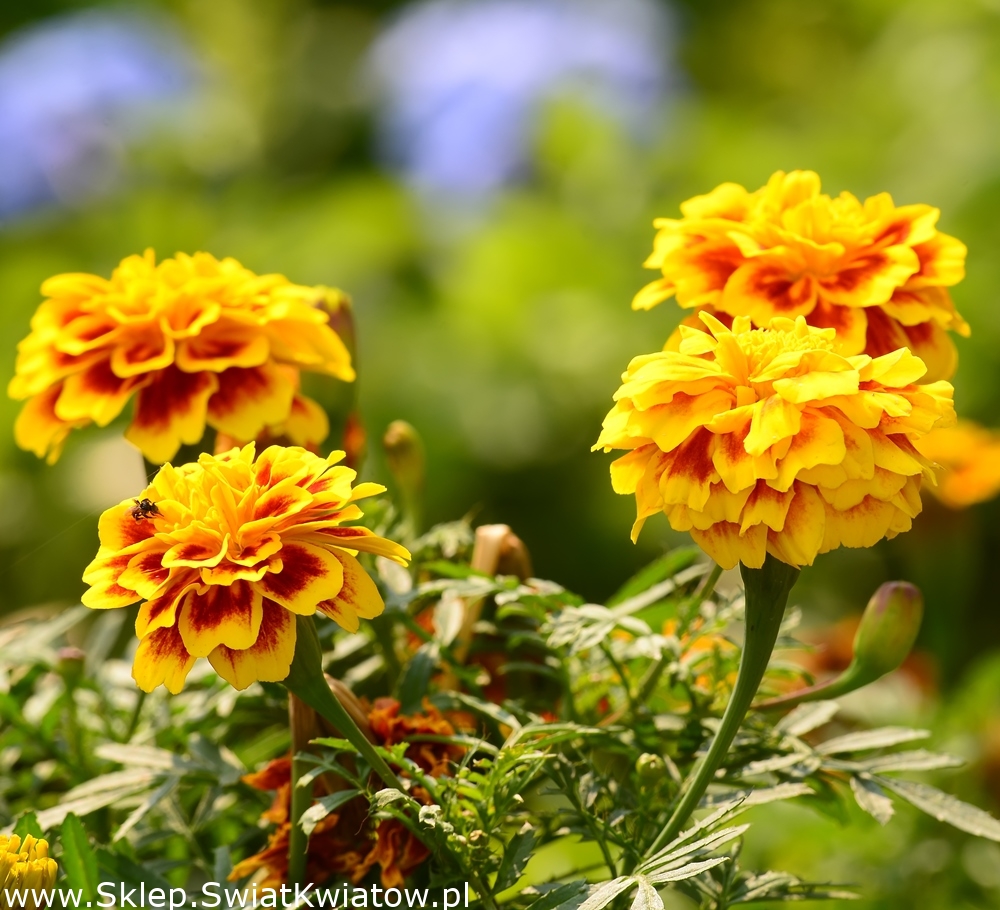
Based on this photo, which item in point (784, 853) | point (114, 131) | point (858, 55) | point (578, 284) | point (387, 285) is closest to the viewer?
point (784, 853)

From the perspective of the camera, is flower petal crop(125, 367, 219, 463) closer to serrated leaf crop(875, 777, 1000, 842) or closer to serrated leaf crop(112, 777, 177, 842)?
serrated leaf crop(112, 777, 177, 842)

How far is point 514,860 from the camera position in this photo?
430mm

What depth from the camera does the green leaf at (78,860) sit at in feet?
1.46

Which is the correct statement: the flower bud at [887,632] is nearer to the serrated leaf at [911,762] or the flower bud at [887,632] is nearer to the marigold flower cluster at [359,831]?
the serrated leaf at [911,762]

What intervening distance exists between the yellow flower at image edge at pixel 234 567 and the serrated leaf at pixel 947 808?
0.22 meters

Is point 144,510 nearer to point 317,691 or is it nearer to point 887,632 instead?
point 317,691

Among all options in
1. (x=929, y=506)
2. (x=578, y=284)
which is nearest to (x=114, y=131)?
(x=578, y=284)

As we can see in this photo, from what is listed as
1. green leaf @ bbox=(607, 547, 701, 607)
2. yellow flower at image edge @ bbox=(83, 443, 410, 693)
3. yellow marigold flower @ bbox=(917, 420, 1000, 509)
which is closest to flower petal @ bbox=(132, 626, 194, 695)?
yellow flower at image edge @ bbox=(83, 443, 410, 693)

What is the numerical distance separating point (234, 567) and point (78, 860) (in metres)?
0.14

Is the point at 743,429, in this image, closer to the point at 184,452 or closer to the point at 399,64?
the point at 184,452

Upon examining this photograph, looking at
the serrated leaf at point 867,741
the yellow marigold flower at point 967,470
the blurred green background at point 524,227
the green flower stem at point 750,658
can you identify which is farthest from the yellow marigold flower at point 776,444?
the blurred green background at point 524,227

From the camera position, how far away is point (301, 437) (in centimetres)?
55

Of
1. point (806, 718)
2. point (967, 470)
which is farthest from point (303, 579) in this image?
point (967, 470)

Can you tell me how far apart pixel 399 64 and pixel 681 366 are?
3532 mm
